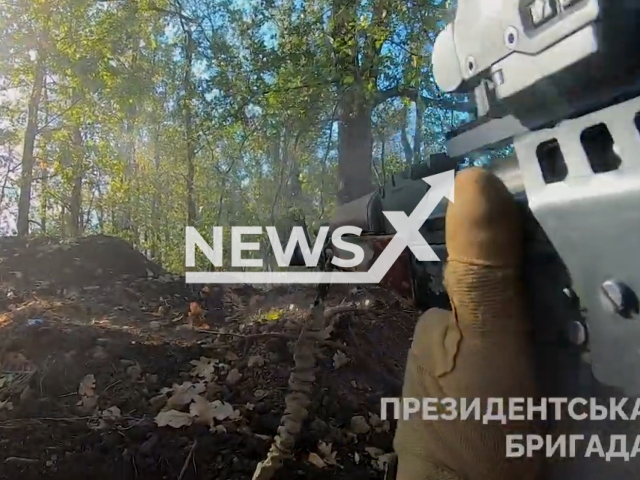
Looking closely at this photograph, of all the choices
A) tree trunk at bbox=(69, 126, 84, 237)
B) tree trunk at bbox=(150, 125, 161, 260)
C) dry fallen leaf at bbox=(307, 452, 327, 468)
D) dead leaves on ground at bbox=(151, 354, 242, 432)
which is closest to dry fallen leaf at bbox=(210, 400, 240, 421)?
dead leaves on ground at bbox=(151, 354, 242, 432)

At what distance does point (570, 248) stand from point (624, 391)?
134mm

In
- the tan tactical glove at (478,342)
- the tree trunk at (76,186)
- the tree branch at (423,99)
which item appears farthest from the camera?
the tree trunk at (76,186)

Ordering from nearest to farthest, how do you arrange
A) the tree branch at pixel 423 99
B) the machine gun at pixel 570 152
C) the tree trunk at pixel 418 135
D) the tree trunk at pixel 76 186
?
the machine gun at pixel 570 152 → the tree branch at pixel 423 99 → the tree trunk at pixel 418 135 → the tree trunk at pixel 76 186

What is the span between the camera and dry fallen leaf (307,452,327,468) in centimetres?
82

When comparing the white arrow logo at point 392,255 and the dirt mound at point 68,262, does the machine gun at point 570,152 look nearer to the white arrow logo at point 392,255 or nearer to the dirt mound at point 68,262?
the white arrow logo at point 392,255

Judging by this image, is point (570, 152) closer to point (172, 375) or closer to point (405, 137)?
point (405, 137)

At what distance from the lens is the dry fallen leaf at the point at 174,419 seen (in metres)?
0.83

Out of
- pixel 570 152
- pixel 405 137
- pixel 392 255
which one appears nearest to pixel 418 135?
pixel 405 137

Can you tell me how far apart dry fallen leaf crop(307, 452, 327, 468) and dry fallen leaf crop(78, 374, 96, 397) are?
1.02 feet

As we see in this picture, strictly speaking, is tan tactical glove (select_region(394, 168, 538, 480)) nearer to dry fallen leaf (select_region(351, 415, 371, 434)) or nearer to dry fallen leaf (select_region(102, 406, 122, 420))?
dry fallen leaf (select_region(351, 415, 371, 434))

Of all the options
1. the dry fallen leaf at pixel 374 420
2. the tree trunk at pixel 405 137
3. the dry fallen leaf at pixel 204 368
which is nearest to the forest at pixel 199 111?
the tree trunk at pixel 405 137

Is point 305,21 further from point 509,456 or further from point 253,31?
point 509,456

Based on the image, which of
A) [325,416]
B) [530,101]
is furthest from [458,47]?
[325,416]

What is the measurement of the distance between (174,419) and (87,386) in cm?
13
